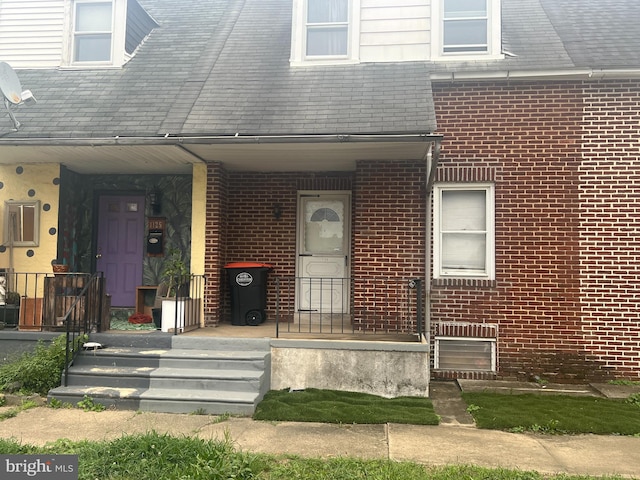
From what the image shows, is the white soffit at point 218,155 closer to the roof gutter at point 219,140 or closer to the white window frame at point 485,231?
the roof gutter at point 219,140

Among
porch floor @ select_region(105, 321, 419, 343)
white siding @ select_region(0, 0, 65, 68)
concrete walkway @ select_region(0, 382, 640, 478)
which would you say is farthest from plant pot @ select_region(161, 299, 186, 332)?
white siding @ select_region(0, 0, 65, 68)

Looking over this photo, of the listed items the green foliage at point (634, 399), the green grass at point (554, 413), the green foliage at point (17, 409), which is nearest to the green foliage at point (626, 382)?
the green foliage at point (634, 399)

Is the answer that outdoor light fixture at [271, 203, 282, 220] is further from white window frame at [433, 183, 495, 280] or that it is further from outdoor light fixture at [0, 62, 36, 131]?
outdoor light fixture at [0, 62, 36, 131]

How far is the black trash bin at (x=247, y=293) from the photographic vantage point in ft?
25.7

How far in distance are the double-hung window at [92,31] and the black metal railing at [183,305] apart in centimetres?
461

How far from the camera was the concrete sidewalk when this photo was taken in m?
4.25

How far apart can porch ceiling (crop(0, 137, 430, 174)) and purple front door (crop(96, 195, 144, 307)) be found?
77 centimetres

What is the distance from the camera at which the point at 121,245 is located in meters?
9.18

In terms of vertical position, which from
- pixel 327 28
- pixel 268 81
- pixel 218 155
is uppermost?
pixel 327 28

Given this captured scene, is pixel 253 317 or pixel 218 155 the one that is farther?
pixel 253 317

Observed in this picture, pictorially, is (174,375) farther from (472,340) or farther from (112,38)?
(112,38)

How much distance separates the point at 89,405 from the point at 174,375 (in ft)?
Result: 3.22

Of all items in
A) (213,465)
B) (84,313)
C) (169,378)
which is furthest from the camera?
(84,313)

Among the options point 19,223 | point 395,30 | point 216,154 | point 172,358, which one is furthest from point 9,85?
point 395,30
